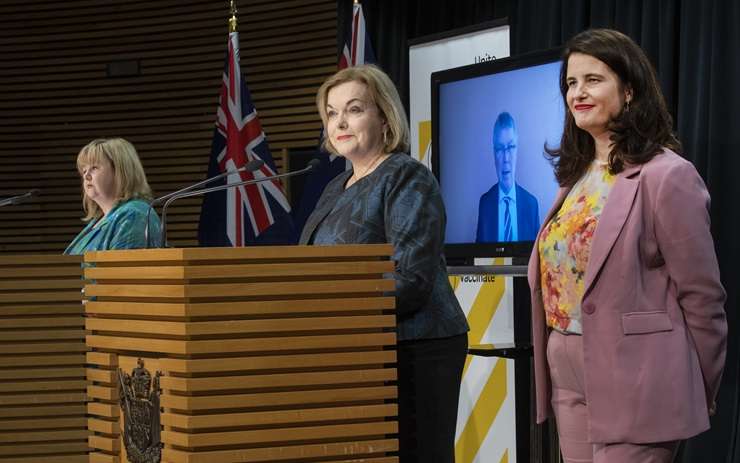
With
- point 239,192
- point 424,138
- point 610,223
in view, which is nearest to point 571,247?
point 610,223

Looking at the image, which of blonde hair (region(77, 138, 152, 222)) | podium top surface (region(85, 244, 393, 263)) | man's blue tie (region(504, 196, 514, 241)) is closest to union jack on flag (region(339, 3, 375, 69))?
blonde hair (region(77, 138, 152, 222))

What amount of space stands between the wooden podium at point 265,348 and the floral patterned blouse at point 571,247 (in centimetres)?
38

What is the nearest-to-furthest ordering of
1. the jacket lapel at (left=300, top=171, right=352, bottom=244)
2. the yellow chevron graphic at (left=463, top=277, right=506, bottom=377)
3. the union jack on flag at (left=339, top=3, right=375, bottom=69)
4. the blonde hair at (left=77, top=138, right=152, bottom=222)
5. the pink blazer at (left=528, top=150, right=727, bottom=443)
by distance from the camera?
the pink blazer at (left=528, top=150, right=727, bottom=443) < the jacket lapel at (left=300, top=171, right=352, bottom=244) < the blonde hair at (left=77, top=138, right=152, bottom=222) < the yellow chevron graphic at (left=463, top=277, right=506, bottom=377) < the union jack on flag at (left=339, top=3, right=375, bottom=69)

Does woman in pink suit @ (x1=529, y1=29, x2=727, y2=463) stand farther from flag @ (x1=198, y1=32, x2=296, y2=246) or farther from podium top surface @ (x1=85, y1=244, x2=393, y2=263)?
flag @ (x1=198, y1=32, x2=296, y2=246)

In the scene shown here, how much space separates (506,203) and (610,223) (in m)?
1.84

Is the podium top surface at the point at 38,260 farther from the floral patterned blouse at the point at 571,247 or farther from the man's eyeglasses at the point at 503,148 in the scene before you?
the floral patterned blouse at the point at 571,247

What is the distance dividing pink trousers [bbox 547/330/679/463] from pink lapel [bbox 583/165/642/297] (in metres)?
0.17

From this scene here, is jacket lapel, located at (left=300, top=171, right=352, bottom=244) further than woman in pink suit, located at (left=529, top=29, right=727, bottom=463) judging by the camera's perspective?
Yes

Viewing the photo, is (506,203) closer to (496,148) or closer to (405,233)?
(496,148)

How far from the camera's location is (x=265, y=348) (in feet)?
8.14

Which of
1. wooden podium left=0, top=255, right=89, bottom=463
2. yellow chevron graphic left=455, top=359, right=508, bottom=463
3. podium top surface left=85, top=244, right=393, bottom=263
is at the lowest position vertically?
yellow chevron graphic left=455, top=359, right=508, bottom=463

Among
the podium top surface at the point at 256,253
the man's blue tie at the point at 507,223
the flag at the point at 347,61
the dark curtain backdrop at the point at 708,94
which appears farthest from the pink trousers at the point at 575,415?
the flag at the point at 347,61

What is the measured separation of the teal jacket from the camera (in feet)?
13.9

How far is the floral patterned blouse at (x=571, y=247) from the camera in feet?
8.42
